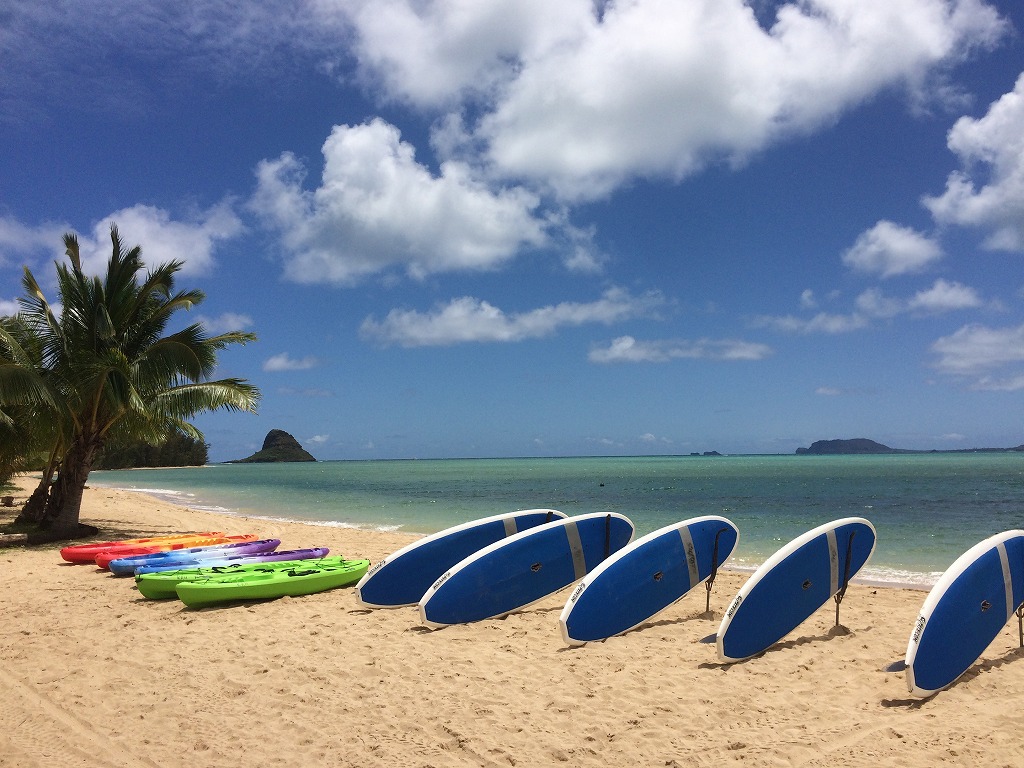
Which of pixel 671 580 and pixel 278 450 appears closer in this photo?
pixel 671 580

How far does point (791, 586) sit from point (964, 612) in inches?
43.4

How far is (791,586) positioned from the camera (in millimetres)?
5094

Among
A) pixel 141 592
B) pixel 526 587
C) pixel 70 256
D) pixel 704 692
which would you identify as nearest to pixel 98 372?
pixel 70 256

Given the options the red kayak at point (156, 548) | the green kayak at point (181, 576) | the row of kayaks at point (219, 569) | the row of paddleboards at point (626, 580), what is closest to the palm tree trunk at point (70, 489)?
the row of kayaks at point (219, 569)

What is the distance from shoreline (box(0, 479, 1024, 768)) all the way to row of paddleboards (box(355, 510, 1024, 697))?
0.51ft

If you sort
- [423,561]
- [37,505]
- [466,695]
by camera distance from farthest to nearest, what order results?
[37,505]
[423,561]
[466,695]

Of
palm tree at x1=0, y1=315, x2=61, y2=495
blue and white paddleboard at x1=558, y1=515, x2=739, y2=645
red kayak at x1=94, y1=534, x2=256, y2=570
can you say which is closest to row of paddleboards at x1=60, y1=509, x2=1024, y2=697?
blue and white paddleboard at x1=558, y1=515, x2=739, y2=645

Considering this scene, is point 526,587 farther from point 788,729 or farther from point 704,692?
point 788,729

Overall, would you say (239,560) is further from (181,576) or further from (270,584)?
(270,584)

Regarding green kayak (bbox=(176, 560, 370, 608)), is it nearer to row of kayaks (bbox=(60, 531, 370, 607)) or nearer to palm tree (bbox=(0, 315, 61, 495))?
row of kayaks (bbox=(60, 531, 370, 607))

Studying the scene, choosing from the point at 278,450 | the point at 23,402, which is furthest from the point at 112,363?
the point at 278,450

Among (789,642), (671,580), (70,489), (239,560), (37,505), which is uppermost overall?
(70,489)

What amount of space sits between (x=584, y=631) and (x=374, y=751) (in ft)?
6.87

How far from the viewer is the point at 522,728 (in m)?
3.62
